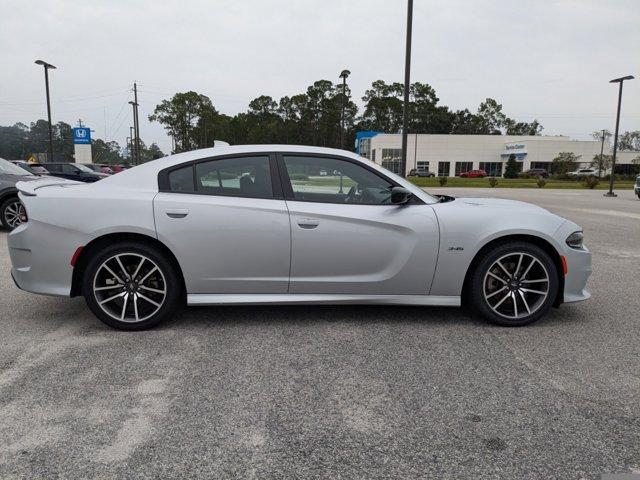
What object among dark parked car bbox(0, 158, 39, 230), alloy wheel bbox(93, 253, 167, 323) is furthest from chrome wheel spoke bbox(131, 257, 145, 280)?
dark parked car bbox(0, 158, 39, 230)

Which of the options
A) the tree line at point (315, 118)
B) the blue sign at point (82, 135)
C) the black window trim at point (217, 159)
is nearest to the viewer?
the black window trim at point (217, 159)

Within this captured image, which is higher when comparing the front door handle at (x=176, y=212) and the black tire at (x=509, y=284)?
the front door handle at (x=176, y=212)

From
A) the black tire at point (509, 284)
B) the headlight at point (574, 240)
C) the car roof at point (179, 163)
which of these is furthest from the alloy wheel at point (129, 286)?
the headlight at point (574, 240)

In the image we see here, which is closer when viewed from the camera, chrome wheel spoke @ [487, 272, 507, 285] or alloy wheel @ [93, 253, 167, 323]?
alloy wheel @ [93, 253, 167, 323]

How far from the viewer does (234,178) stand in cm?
419

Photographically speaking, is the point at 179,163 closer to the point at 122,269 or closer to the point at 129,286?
the point at 122,269

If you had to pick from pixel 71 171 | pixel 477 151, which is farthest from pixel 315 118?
pixel 71 171

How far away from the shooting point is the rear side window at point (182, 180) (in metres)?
4.14

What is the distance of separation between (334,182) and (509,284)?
173 cm

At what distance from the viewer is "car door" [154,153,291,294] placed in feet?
13.2

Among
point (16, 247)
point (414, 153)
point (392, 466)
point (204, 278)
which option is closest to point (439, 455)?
point (392, 466)

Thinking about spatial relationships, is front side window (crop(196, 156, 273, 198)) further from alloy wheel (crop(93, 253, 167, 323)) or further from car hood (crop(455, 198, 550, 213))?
car hood (crop(455, 198, 550, 213))

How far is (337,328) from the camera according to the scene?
420 centimetres

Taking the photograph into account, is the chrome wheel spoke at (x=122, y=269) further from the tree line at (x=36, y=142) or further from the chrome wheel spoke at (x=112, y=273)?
the tree line at (x=36, y=142)
